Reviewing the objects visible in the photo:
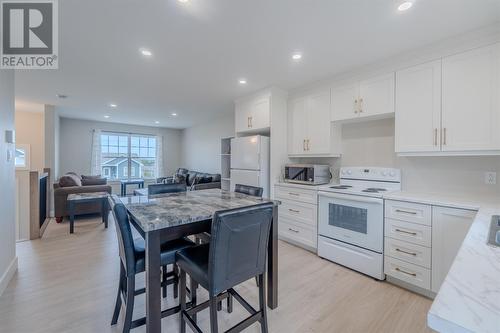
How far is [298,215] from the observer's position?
3.31m

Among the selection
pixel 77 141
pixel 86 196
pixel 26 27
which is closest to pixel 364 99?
pixel 26 27

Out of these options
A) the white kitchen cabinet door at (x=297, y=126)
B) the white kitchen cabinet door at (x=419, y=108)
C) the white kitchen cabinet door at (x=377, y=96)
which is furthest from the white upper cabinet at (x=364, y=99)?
the white kitchen cabinet door at (x=297, y=126)

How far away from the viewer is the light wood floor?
69.4 inches

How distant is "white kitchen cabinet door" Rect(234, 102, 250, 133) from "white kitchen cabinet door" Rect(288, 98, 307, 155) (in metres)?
0.77

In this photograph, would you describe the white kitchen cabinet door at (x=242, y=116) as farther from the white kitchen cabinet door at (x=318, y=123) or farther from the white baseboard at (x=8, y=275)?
the white baseboard at (x=8, y=275)

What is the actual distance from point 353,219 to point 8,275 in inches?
146

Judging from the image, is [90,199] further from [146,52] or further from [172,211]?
[172,211]

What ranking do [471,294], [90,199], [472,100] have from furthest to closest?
[90,199] → [472,100] → [471,294]

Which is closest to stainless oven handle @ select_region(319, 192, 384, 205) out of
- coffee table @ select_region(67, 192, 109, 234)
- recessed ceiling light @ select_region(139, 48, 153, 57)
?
recessed ceiling light @ select_region(139, 48, 153, 57)

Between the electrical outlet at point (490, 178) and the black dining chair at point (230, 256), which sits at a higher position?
the electrical outlet at point (490, 178)

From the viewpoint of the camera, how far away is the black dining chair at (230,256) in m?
1.28

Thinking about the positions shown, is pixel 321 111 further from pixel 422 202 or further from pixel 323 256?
pixel 323 256

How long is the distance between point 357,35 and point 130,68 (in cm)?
277

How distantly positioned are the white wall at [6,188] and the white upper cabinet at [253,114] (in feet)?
9.84
